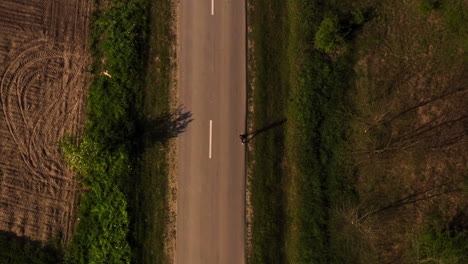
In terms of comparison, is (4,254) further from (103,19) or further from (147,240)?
(103,19)

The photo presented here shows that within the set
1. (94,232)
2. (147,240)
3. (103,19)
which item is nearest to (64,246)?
(94,232)

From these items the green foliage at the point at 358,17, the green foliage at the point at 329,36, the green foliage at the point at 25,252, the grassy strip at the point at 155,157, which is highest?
the green foliage at the point at 358,17

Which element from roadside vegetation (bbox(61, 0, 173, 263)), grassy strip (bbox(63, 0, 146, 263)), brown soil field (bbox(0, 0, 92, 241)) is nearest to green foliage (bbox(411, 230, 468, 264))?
roadside vegetation (bbox(61, 0, 173, 263))

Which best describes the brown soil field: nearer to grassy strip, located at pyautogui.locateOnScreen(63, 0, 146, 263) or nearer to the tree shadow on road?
grassy strip, located at pyautogui.locateOnScreen(63, 0, 146, 263)

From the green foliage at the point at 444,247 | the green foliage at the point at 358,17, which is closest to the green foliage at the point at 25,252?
the green foliage at the point at 444,247

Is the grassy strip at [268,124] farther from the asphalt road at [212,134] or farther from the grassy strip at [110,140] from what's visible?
the grassy strip at [110,140]

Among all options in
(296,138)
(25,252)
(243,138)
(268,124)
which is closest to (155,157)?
(243,138)

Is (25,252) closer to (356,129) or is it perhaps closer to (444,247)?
(356,129)
